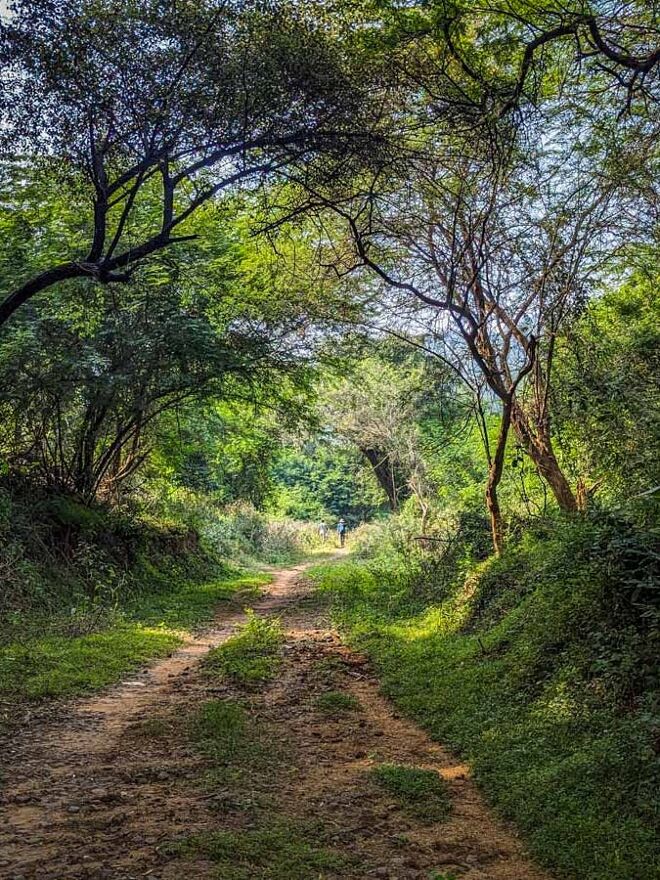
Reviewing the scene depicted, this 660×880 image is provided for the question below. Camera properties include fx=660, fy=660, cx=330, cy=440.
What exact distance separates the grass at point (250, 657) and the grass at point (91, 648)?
0.96 metres

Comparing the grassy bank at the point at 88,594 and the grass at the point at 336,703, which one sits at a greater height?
the grassy bank at the point at 88,594

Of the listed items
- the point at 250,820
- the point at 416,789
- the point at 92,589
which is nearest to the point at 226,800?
the point at 250,820

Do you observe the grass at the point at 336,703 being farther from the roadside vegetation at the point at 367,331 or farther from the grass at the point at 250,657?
the grass at the point at 250,657

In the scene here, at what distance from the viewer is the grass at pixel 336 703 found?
658cm

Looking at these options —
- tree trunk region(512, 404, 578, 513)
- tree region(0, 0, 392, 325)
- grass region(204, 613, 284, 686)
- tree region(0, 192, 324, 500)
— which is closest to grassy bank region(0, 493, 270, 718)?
grass region(204, 613, 284, 686)

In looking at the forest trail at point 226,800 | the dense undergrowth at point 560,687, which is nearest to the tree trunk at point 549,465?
the dense undergrowth at point 560,687

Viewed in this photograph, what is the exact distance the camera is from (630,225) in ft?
31.2

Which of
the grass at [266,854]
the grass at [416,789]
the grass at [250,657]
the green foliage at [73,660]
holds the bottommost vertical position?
the grass at [416,789]

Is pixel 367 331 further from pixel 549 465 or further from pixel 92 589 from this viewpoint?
pixel 92 589

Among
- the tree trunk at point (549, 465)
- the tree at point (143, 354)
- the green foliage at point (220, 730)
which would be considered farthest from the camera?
the tree at point (143, 354)

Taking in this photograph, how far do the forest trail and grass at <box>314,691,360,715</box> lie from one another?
0.07 meters

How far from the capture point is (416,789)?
180 inches

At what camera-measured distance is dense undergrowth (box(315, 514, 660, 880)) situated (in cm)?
389

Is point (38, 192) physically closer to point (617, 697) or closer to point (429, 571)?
point (429, 571)
